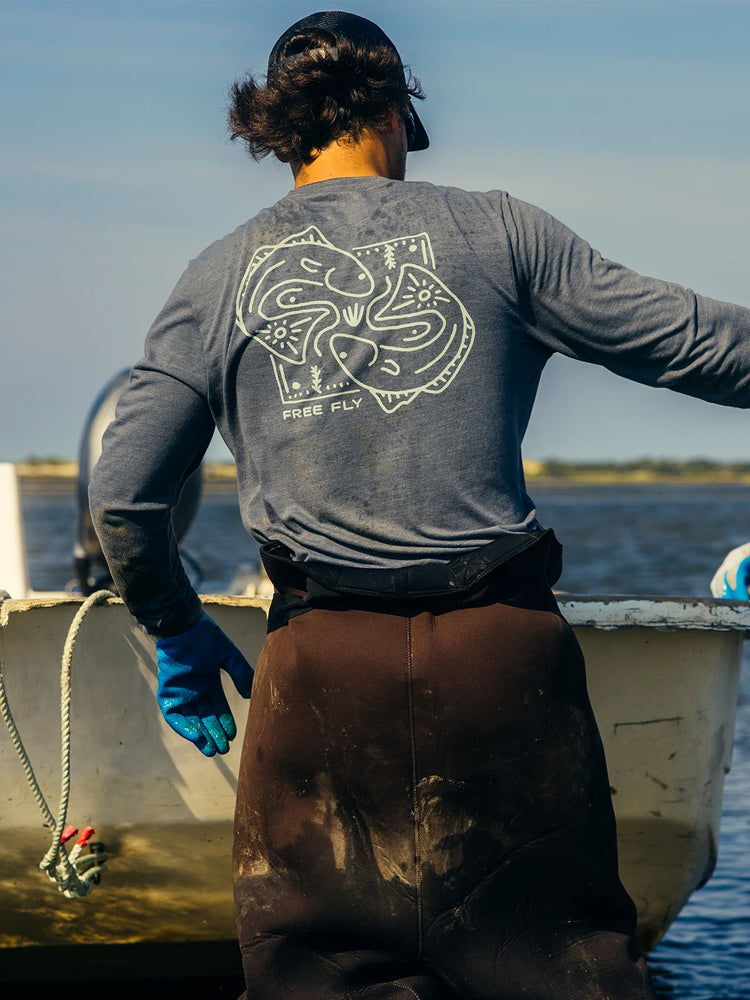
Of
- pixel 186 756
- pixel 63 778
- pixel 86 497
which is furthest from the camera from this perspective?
pixel 86 497

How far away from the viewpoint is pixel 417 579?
2.21 metres

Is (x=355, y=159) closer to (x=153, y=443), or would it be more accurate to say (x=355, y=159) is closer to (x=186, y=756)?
(x=153, y=443)

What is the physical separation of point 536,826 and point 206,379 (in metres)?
1.02

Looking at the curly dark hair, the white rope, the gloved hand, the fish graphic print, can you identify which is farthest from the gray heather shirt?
the gloved hand

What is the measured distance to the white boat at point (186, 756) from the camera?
3637 millimetres

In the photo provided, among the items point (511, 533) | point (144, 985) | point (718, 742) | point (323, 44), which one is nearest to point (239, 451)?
point (511, 533)

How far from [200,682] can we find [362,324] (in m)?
0.97

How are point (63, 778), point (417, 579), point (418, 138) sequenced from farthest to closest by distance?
1. point (63, 778)
2. point (418, 138)
3. point (417, 579)

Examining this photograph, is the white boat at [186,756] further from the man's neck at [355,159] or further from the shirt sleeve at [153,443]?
the man's neck at [355,159]

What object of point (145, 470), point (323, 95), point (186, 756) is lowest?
point (186, 756)

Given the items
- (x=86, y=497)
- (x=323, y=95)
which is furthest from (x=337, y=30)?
(x=86, y=497)

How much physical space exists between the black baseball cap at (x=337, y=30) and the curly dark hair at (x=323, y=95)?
13 millimetres

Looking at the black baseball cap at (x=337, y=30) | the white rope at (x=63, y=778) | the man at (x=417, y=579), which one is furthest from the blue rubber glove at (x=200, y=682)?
the black baseball cap at (x=337, y=30)

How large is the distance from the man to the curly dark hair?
183mm
